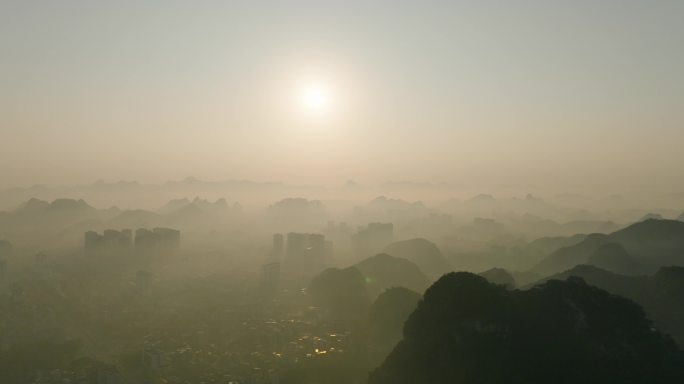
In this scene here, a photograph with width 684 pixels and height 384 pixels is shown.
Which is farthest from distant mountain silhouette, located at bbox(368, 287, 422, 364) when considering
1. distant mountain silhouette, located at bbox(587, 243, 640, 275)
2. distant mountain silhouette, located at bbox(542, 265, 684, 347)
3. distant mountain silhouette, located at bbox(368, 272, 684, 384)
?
Result: distant mountain silhouette, located at bbox(587, 243, 640, 275)

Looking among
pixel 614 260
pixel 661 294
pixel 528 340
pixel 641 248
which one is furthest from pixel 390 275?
pixel 641 248

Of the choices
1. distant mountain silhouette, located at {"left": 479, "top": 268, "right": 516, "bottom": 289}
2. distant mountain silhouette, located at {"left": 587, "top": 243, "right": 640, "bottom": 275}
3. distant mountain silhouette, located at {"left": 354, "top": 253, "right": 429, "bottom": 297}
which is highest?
distant mountain silhouette, located at {"left": 587, "top": 243, "right": 640, "bottom": 275}

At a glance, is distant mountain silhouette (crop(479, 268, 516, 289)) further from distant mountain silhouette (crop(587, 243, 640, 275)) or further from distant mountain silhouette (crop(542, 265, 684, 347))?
distant mountain silhouette (crop(587, 243, 640, 275))

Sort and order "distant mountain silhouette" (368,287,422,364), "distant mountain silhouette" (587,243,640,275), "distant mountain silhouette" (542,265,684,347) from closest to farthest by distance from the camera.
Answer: "distant mountain silhouette" (542,265,684,347), "distant mountain silhouette" (368,287,422,364), "distant mountain silhouette" (587,243,640,275)

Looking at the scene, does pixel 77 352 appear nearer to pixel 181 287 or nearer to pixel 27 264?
pixel 181 287

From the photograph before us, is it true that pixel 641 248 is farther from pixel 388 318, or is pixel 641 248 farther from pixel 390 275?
pixel 388 318

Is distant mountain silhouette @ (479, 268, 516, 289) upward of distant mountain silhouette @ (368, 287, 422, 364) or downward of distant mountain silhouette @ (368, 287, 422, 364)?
upward

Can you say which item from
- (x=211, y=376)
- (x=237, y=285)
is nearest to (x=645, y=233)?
(x=237, y=285)
